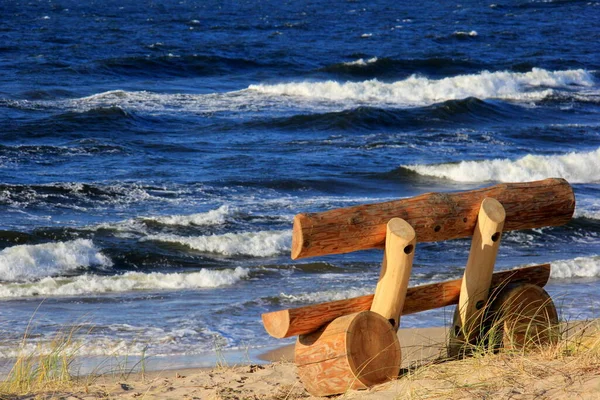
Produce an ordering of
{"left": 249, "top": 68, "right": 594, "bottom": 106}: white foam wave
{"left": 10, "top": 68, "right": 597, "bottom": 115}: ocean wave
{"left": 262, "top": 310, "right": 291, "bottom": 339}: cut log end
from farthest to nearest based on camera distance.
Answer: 1. {"left": 249, "top": 68, "right": 594, "bottom": 106}: white foam wave
2. {"left": 10, "top": 68, "right": 597, "bottom": 115}: ocean wave
3. {"left": 262, "top": 310, "right": 291, "bottom": 339}: cut log end

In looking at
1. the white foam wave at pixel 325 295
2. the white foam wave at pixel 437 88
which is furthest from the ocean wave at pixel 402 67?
the white foam wave at pixel 325 295

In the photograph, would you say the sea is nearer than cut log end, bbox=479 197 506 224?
No

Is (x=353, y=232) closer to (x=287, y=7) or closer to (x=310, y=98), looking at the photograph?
(x=310, y=98)

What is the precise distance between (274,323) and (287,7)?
174 ft

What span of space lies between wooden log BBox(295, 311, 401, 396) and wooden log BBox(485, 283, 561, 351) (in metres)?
0.70

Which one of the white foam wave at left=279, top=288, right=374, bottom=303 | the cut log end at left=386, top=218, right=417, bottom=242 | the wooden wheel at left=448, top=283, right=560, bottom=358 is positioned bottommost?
the white foam wave at left=279, top=288, right=374, bottom=303

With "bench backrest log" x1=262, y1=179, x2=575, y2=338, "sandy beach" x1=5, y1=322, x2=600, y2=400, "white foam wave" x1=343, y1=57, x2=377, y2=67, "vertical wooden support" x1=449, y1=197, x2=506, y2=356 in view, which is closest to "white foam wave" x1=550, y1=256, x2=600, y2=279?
"sandy beach" x1=5, y1=322, x2=600, y2=400

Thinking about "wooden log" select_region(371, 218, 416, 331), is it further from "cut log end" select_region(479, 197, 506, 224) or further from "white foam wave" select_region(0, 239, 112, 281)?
"white foam wave" select_region(0, 239, 112, 281)

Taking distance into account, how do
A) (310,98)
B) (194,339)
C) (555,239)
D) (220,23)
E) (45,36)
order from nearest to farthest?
(194,339) → (555,239) → (310,98) → (45,36) → (220,23)

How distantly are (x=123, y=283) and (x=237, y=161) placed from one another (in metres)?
7.08

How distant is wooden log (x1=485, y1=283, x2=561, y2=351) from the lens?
5.02 meters

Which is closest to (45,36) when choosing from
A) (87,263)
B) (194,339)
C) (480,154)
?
(480,154)

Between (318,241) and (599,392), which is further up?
(318,241)

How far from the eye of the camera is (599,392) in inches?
159
